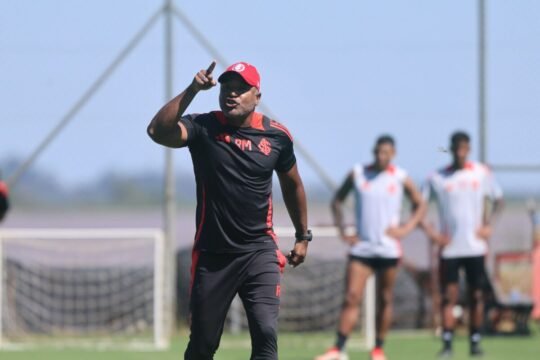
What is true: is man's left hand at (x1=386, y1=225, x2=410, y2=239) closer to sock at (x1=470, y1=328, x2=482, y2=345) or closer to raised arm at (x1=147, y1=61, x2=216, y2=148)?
sock at (x1=470, y1=328, x2=482, y2=345)

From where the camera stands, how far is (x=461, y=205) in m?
14.8

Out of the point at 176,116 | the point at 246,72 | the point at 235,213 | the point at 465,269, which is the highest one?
the point at 246,72

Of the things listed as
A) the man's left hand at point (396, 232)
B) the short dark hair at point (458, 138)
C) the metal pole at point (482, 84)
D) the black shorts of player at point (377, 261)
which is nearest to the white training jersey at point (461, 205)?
the short dark hair at point (458, 138)

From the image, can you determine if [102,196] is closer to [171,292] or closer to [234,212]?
[171,292]

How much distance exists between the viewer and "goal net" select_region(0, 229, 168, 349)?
53.2 feet

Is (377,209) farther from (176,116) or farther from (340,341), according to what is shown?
(176,116)

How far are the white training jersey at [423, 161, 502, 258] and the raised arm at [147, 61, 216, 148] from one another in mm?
6491

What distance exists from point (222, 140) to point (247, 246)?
724mm

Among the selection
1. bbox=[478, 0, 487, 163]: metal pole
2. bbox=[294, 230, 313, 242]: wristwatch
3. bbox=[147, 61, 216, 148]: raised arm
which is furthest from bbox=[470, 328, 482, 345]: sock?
bbox=[147, 61, 216, 148]: raised arm

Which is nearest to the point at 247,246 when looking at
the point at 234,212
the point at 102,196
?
the point at 234,212

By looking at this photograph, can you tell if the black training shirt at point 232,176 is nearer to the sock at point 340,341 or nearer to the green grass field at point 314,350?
the sock at point 340,341

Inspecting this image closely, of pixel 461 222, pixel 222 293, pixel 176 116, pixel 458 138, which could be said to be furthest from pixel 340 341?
pixel 176 116

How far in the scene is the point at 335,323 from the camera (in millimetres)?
17297

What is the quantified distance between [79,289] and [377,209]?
4.39 metres
